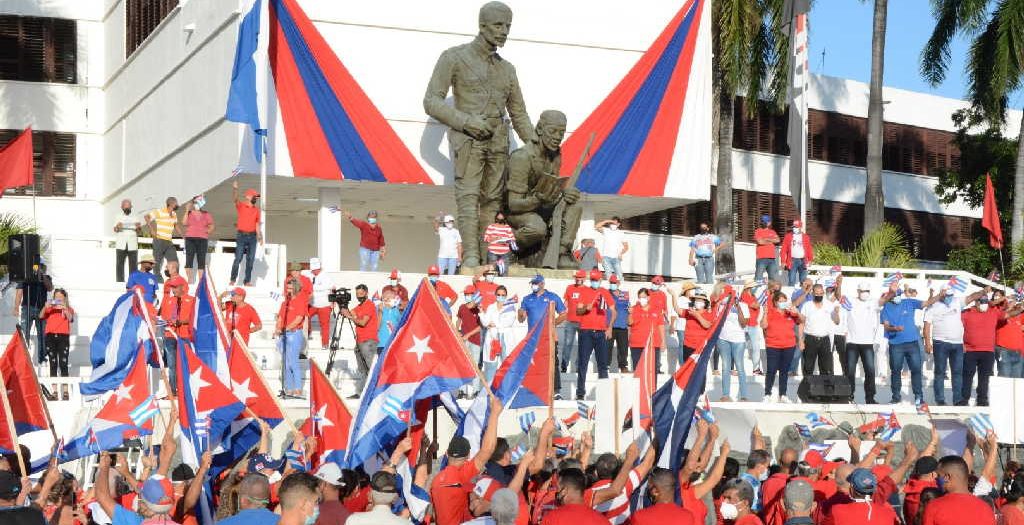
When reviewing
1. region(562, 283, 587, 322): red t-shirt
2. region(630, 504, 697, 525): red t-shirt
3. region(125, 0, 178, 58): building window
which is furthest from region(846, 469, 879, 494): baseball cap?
region(125, 0, 178, 58): building window

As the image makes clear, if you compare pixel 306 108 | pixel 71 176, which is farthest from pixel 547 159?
pixel 71 176

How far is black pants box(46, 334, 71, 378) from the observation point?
67.9 ft

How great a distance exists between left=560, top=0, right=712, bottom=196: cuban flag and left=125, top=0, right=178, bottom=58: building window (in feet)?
31.1

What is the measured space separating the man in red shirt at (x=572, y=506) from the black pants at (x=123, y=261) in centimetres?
1807

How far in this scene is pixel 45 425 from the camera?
42.1 ft

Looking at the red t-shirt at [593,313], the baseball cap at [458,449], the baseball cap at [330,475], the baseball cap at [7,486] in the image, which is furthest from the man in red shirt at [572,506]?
the red t-shirt at [593,313]

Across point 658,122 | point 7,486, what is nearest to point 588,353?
point 658,122

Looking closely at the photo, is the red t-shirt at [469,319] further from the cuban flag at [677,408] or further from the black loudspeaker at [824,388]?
the cuban flag at [677,408]

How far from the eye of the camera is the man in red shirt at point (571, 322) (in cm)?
2062

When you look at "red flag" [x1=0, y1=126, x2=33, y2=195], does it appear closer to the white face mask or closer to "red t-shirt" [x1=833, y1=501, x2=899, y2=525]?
the white face mask

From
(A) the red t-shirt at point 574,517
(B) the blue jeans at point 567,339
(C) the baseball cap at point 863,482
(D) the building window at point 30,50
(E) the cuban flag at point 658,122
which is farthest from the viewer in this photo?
(D) the building window at point 30,50

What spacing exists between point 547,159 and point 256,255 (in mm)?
5066

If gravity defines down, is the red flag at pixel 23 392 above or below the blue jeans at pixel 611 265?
below

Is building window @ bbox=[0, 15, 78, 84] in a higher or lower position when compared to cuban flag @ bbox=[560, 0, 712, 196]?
higher
